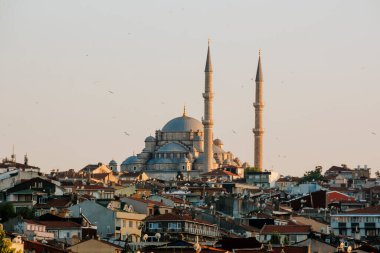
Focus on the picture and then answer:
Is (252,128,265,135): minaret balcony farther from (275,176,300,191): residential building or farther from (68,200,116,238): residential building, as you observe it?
(68,200,116,238): residential building

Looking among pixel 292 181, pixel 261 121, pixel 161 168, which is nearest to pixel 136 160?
pixel 161 168

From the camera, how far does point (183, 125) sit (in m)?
155

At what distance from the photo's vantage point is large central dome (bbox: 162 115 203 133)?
154 meters

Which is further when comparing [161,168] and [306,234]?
[161,168]

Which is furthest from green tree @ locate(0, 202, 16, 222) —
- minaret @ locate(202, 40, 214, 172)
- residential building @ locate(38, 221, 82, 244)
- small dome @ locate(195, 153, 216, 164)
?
small dome @ locate(195, 153, 216, 164)

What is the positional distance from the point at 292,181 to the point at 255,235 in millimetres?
53101

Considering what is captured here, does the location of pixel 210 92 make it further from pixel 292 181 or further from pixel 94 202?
pixel 94 202

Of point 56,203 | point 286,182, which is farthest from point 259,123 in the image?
point 56,203

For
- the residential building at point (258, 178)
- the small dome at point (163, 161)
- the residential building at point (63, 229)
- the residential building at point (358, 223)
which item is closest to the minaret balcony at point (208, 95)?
the small dome at point (163, 161)

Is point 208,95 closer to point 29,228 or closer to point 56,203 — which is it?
point 56,203

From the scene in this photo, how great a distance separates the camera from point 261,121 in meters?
142

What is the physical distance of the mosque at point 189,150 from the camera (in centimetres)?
14062

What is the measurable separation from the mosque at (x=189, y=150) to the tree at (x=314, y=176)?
513 inches

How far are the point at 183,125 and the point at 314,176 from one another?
38.9 m
